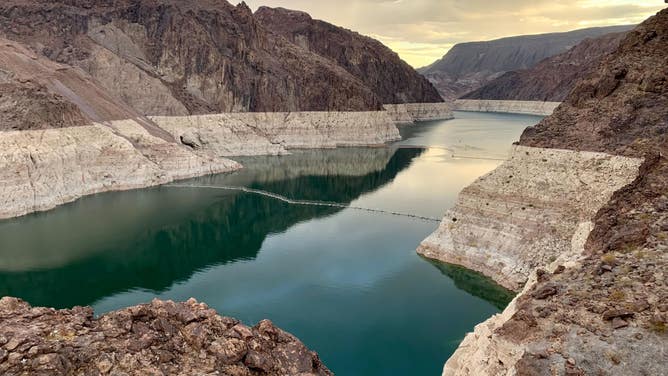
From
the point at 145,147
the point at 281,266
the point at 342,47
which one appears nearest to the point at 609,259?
the point at 281,266

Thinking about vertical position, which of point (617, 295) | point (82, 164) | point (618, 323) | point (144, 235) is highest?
point (82, 164)

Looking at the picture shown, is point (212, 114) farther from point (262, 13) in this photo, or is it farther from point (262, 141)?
point (262, 13)

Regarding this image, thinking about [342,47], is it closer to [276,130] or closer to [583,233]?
[276,130]


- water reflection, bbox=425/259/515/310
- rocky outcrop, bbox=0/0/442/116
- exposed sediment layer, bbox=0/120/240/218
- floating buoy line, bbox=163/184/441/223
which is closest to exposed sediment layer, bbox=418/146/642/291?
water reflection, bbox=425/259/515/310

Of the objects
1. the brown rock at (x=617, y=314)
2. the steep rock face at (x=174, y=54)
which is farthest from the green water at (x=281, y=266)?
the steep rock face at (x=174, y=54)

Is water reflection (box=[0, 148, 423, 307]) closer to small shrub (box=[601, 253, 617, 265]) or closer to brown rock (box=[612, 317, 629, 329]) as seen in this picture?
small shrub (box=[601, 253, 617, 265])

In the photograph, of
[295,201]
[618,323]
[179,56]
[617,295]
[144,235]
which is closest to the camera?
[618,323]

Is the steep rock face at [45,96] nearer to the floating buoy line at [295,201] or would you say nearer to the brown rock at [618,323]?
the floating buoy line at [295,201]
